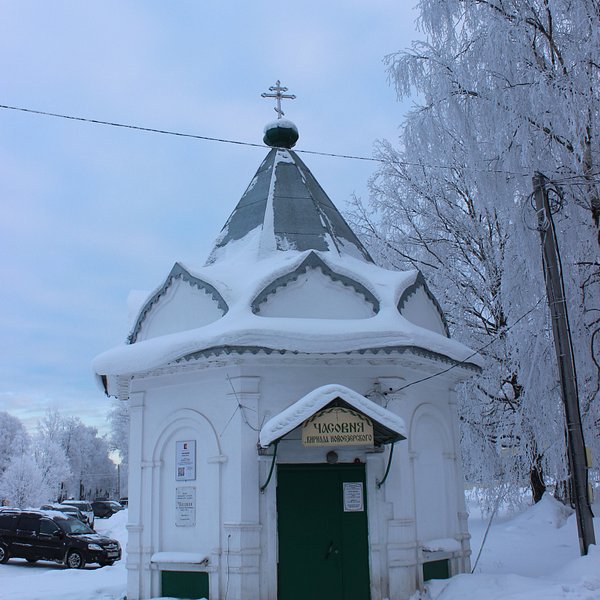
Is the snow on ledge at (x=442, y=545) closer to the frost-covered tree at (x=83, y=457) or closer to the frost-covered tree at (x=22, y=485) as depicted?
the frost-covered tree at (x=22, y=485)

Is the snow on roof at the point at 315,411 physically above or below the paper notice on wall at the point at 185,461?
above

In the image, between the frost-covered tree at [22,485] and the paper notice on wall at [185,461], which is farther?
the frost-covered tree at [22,485]

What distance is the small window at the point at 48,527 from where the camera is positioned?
19.5 meters

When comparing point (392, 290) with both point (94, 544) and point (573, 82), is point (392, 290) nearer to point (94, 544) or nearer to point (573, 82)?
point (573, 82)

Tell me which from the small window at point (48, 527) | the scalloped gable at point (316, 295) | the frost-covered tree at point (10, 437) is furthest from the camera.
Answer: the frost-covered tree at point (10, 437)

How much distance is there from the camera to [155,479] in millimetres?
10516

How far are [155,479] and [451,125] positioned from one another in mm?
7210

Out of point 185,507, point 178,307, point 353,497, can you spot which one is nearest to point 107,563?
point 185,507

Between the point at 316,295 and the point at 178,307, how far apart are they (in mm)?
2191

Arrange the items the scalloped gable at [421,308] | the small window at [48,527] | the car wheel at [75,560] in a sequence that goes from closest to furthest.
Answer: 1. the scalloped gable at [421,308]
2. the car wheel at [75,560]
3. the small window at [48,527]

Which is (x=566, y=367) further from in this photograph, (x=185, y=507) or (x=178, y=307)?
(x=178, y=307)

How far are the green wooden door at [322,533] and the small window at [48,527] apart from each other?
12.2 m

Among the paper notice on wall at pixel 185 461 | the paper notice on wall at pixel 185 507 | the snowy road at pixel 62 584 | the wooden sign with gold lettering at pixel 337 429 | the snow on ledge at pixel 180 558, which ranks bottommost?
the snowy road at pixel 62 584

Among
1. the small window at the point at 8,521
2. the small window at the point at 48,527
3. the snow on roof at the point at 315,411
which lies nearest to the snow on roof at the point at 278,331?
the snow on roof at the point at 315,411
